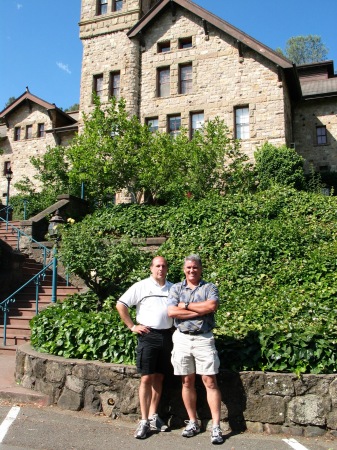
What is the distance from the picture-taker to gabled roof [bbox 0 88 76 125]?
28344mm

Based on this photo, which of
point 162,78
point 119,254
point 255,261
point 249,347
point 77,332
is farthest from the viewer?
point 162,78

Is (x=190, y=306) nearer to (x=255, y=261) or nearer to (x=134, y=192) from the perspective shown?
(x=255, y=261)

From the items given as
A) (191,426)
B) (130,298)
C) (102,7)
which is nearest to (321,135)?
(102,7)

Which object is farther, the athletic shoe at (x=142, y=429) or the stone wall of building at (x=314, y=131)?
the stone wall of building at (x=314, y=131)

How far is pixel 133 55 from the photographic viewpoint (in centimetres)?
2262

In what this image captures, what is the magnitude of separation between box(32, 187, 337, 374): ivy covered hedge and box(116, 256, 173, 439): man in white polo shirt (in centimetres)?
73

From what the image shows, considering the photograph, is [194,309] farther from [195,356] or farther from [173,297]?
[195,356]

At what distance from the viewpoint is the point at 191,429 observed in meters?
4.57

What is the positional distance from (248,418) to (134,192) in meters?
13.2

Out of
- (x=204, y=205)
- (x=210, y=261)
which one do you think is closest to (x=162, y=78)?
(x=204, y=205)

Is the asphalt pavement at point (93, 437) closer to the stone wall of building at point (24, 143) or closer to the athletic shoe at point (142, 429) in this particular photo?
the athletic shoe at point (142, 429)

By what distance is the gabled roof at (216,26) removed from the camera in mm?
19688

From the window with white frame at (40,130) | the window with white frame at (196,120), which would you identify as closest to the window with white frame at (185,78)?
the window with white frame at (196,120)

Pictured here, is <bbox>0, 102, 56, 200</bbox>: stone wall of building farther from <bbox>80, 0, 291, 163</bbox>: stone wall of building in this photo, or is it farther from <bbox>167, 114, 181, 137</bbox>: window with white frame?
<bbox>167, 114, 181, 137</bbox>: window with white frame
